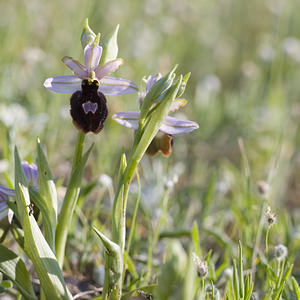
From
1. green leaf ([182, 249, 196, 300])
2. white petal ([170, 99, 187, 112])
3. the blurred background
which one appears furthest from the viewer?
the blurred background

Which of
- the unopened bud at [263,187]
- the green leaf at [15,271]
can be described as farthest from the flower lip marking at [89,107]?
the unopened bud at [263,187]

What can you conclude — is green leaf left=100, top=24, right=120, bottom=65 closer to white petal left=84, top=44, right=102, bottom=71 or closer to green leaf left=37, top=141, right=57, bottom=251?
white petal left=84, top=44, right=102, bottom=71

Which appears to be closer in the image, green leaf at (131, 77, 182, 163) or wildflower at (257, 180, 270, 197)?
green leaf at (131, 77, 182, 163)

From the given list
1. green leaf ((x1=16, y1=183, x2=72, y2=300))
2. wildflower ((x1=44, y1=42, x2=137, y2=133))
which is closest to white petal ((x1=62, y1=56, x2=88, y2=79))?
wildflower ((x1=44, y1=42, x2=137, y2=133))

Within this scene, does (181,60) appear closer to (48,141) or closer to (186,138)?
(186,138)

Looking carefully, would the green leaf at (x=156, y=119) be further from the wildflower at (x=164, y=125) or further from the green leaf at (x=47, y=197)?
the green leaf at (x=47, y=197)

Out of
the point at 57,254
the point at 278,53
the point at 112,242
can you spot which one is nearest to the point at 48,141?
the point at 57,254

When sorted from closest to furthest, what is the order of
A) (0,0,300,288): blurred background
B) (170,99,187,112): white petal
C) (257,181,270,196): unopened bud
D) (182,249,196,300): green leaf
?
(182,249,196,300): green leaf
(170,99,187,112): white petal
(257,181,270,196): unopened bud
(0,0,300,288): blurred background
